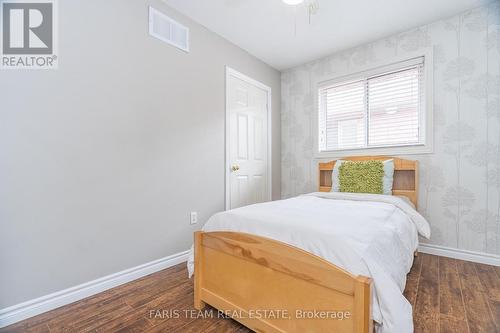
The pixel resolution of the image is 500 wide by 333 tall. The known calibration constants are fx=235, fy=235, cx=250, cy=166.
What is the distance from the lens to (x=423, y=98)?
2.56 m

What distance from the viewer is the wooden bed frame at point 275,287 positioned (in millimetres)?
898

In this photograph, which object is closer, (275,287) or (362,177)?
(275,287)

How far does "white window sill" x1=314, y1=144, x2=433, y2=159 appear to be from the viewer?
2.53 metres

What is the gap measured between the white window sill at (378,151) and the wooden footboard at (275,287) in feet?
7.33

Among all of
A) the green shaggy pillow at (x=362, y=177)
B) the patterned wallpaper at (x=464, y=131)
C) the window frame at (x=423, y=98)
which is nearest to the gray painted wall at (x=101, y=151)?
the green shaggy pillow at (x=362, y=177)

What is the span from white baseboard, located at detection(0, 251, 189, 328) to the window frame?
2.44 meters

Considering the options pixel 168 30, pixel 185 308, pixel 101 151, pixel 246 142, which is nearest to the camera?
pixel 185 308

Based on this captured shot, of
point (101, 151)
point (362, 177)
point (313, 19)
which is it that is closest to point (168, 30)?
point (101, 151)

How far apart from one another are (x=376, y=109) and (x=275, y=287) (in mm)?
2621

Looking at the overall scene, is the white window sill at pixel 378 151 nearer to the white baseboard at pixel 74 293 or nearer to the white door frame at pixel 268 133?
the white door frame at pixel 268 133

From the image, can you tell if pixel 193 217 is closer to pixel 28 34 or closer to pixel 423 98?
pixel 28 34

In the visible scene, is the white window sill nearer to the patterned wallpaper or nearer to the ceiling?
the patterned wallpaper

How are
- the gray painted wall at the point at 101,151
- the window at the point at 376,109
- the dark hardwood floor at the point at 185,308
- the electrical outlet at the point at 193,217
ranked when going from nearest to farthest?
the dark hardwood floor at the point at 185,308
the gray painted wall at the point at 101,151
the electrical outlet at the point at 193,217
the window at the point at 376,109

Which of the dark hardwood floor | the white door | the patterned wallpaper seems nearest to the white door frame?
the white door
